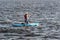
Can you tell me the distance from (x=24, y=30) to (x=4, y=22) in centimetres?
361

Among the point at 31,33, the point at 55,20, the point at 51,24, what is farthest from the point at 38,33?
the point at 55,20

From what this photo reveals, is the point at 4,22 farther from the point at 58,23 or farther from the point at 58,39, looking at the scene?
the point at 58,39

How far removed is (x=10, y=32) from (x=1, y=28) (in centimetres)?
124

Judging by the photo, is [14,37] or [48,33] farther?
[48,33]

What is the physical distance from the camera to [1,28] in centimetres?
1948

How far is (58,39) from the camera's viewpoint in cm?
1666

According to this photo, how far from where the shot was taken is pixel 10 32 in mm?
18438

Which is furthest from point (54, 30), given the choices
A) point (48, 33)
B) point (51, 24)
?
point (51, 24)

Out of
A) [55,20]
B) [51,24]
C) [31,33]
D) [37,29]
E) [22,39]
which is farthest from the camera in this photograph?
[55,20]

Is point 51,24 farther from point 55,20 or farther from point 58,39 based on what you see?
point 58,39

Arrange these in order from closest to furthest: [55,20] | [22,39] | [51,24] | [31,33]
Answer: [22,39]
[31,33]
[51,24]
[55,20]

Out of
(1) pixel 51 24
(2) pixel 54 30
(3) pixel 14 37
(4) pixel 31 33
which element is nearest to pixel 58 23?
(1) pixel 51 24

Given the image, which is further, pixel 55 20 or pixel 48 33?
pixel 55 20

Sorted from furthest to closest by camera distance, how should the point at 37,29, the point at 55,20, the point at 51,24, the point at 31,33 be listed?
the point at 55,20, the point at 51,24, the point at 37,29, the point at 31,33
